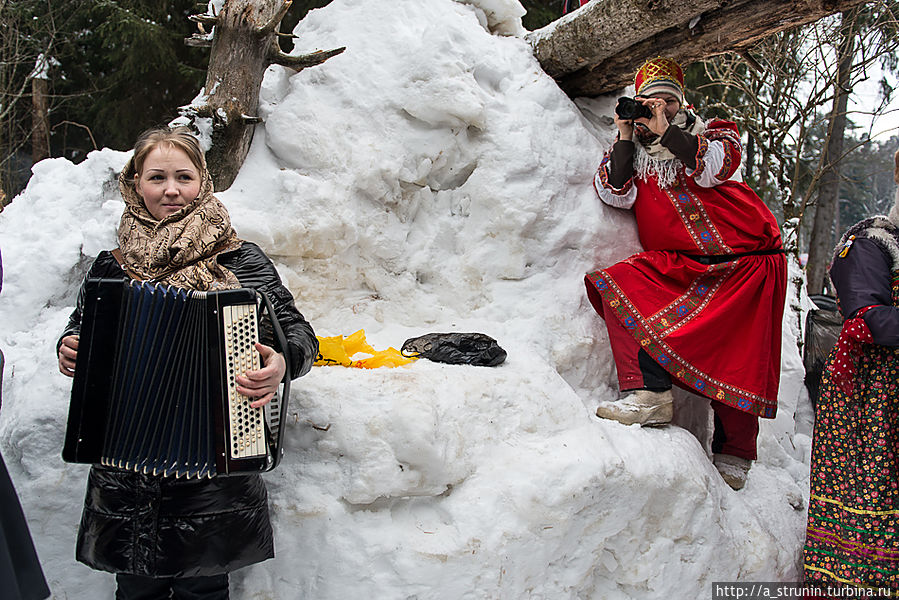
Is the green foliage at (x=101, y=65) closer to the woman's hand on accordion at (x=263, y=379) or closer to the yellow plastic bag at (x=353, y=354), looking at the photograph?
the yellow plastic bag at (x=353, y=354)

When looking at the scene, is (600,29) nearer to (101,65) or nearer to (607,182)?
(607,182)

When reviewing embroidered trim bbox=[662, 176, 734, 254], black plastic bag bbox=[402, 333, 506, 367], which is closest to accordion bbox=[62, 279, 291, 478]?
black plastic bag bbox=[402, 333, 506, 367]

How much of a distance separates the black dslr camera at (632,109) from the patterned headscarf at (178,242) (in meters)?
1.77

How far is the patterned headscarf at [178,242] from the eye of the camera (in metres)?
1.83

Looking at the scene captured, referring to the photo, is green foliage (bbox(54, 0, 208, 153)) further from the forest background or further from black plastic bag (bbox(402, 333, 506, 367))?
black plastic bag (bbox(402, 333, 506, 367))

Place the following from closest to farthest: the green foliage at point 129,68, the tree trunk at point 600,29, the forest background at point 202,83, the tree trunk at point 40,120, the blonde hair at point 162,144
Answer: the blonde hair at point 162,144 < the tree trunk at point 600,29 < the forest background at point 202,83 < the green foliage at point 129,68 < the tree trunk at point 40,120

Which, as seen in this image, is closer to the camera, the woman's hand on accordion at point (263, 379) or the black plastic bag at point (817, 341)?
the woman's hand on accordion at point (263, 379)

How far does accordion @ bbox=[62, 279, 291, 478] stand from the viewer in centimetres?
166

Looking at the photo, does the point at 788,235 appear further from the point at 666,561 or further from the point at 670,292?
the point at 666,561

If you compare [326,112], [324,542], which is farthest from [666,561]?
[326,112]

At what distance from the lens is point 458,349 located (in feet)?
8.50

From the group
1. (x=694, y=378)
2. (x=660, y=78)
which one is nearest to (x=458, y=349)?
(x=694, y=378)

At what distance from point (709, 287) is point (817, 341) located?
136 centimetres

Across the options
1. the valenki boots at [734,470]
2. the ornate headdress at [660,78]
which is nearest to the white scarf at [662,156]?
the ornate headdress at [660,78]
